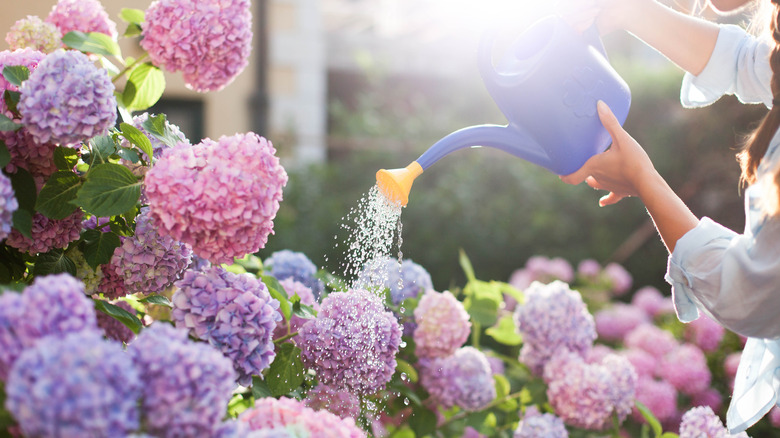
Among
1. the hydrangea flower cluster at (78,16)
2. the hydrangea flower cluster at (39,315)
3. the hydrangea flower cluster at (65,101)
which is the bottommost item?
the hydrangea flower cluster at (39,315)

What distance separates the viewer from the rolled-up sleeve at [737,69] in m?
1.05

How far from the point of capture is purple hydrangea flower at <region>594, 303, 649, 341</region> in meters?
2.47

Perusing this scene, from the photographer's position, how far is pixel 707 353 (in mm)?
2230

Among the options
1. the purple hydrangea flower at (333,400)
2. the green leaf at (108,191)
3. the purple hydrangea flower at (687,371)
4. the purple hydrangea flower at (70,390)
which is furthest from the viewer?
the purple hydrangea flower at (687,371)

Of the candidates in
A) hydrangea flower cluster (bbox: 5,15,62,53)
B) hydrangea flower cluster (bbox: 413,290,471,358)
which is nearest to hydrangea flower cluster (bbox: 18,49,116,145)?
hydrangea flower cluster (bbox: 5,15,62,53)

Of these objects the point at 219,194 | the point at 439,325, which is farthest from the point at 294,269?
the point at 219,194

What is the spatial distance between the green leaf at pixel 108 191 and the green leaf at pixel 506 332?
884mm

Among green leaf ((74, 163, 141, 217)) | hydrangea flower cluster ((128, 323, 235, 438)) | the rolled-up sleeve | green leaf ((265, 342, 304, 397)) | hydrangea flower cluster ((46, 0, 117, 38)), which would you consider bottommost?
green leaf ((265, 342, 304, 397))

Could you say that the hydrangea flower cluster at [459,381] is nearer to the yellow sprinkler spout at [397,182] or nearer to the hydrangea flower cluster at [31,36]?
the yellow sprinkler spout at [397,182]

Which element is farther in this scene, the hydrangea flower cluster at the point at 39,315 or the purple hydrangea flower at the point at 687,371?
the purple hydrangea flower at the point at 687,371

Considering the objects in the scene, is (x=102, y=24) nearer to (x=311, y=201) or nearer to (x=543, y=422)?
(x=543, y=422)

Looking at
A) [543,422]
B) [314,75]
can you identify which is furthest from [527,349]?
[314,75]

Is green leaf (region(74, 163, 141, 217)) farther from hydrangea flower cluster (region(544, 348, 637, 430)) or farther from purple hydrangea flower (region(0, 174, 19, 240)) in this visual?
hydrangea flower cluster (region(544, 348, 637, 430))

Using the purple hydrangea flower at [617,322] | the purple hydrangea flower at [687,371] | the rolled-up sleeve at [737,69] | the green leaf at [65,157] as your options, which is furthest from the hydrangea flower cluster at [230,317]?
the purple hydrangea flower at [617,322]
